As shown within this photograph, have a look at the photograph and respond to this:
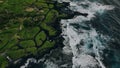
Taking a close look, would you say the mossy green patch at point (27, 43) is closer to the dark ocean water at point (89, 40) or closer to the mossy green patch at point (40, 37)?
the mossy green patch at point (40, 37)

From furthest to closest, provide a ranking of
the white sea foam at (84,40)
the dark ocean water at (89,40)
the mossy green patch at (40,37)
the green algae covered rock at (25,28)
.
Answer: the mossy green patch at (40,37)
the green algae covered rock at (25,28)
the white sea foam at (84,40)
the dark ocean water at (89,40)

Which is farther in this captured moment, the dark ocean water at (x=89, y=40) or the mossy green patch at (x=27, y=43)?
the mossy green patch at (x=27, y=43)

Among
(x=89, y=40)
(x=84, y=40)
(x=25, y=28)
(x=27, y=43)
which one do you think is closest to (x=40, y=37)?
(x=27, y=43)

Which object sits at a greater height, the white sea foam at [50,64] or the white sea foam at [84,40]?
the white sea foam at [84,40]

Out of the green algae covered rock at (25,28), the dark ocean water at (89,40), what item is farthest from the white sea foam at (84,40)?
the green algae covered rock at (25,28)

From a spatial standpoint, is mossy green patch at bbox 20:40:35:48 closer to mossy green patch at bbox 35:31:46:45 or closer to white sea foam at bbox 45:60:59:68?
mossy green patch at bbox 35:31:46:45

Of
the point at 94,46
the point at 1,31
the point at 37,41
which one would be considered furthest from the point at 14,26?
the point at 94,46

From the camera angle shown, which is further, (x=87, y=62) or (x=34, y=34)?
(x=34, y=34)

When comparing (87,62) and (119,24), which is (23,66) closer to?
(87,62)
